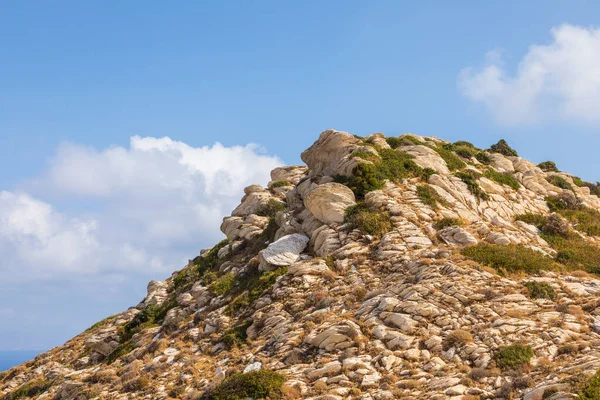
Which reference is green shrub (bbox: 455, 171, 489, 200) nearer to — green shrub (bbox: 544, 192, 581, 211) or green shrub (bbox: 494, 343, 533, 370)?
green shrub (bbox: 544, 192, 581, 211)

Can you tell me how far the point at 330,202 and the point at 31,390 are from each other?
22.7 metres

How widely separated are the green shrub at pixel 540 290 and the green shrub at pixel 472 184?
1496 centimetres

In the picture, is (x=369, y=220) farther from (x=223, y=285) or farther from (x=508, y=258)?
(x=223, y=285)

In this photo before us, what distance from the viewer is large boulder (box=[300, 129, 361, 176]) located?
39.2 m

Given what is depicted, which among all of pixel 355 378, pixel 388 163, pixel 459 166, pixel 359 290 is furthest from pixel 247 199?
pixel 355 378

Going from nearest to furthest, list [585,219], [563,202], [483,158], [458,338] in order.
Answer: [458,338] < [585,219] < [563,202] < [483,158]

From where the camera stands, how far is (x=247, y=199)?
4825cm

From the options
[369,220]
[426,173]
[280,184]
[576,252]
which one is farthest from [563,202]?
[280,184]

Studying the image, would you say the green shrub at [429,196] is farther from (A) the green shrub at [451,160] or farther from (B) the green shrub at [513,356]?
(B) the green shrub at [513,356]

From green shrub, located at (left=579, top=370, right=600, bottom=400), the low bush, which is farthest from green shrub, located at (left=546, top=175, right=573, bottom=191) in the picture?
green shrub, located at (left=579, top=370, right=600, bottom=400)

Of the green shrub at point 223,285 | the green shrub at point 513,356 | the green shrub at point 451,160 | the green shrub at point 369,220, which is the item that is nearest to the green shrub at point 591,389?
the green shrub at point 513,356

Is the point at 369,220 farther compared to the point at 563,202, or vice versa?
the point at 563,202

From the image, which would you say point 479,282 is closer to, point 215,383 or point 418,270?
point 418,270

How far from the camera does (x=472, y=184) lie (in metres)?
37.4
